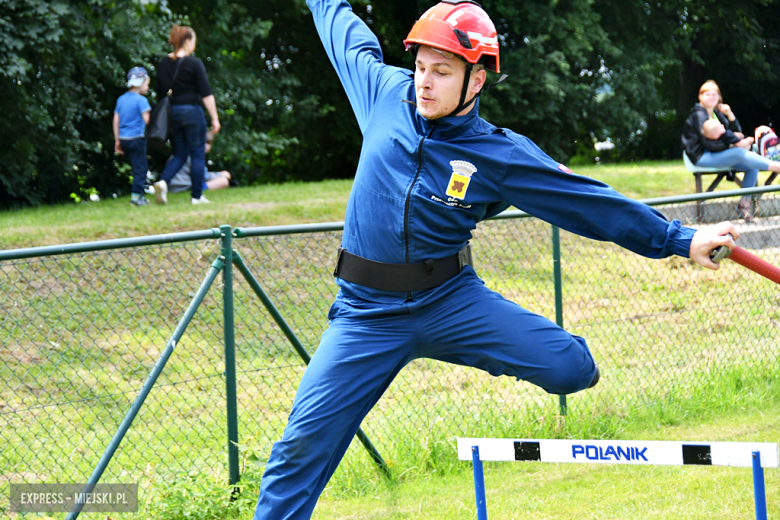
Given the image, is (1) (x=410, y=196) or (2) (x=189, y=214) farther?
(2) (x=189, y=214)

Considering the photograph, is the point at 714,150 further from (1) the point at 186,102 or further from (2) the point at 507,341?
(2) the point at 507,341

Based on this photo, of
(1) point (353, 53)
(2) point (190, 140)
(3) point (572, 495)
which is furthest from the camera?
(2) point (190, 140)

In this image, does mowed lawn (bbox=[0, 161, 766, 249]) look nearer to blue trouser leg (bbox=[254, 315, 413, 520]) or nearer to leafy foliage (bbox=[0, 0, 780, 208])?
leafy foliage (bbox=[0, 0, 780, 208])

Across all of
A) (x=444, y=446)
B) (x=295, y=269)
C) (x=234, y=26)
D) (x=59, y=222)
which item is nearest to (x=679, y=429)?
(x=444, y=446)

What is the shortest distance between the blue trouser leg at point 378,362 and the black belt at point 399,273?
4.0 inches

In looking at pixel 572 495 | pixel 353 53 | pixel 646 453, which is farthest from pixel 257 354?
pixel 646 453

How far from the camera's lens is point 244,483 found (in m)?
4.46

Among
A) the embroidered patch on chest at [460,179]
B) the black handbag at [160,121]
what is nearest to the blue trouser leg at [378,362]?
the embroidered patch on chest at [460,179]

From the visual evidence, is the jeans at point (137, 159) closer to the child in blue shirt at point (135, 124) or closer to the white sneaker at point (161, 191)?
the child in blue shirt at point (135, 124)

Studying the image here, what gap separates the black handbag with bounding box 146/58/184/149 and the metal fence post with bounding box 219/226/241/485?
6.13 m

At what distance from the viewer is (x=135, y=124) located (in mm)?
10641

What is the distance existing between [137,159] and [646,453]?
8827mm

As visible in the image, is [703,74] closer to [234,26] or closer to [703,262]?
[234,26]

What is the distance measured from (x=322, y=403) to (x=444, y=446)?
6.71 ft
